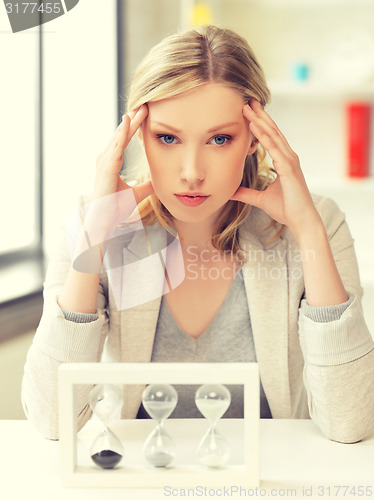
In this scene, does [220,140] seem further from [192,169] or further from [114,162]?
[114,162]

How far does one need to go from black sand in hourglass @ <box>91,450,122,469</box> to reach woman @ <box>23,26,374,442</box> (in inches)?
8.0

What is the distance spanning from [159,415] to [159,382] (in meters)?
0.06

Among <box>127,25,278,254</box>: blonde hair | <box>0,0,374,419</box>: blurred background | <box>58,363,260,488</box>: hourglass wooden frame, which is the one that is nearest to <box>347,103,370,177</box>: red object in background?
<box>0,0,374,419</box>: blurred background

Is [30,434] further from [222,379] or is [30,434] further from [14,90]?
[14,90]

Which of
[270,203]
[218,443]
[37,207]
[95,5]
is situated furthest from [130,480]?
[95,5]

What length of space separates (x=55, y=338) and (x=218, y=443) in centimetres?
35

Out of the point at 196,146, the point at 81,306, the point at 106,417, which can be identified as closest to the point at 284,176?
the point at 196,146

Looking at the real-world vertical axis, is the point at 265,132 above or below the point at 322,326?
above

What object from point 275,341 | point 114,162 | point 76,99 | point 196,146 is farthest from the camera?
point 76,99

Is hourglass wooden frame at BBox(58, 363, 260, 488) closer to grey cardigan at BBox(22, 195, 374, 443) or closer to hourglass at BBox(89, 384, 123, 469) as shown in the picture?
hourglass at BBox(89, 384, 123, 469)

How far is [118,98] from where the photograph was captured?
2.62 m

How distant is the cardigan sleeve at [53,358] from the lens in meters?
1.09

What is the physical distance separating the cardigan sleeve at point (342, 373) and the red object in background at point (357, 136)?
1.67 meters

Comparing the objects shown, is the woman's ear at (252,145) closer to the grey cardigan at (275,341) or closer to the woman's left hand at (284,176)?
the woman's left hand at (284,176)
